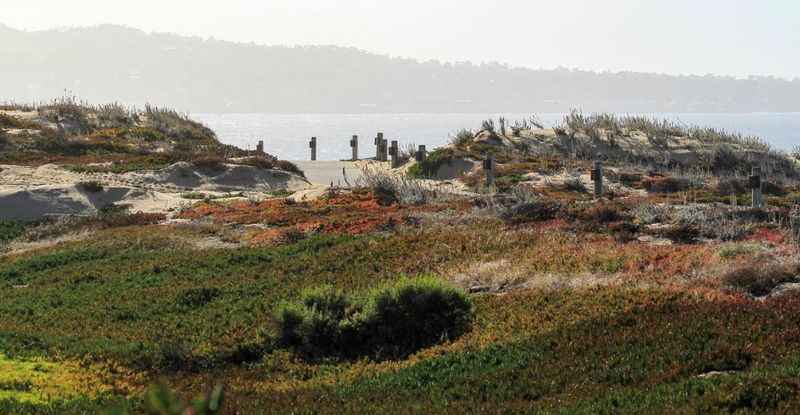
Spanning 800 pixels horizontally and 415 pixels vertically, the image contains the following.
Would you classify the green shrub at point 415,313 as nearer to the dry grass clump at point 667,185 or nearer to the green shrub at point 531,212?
the green shrub at point 531,212

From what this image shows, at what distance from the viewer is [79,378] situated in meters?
14.3

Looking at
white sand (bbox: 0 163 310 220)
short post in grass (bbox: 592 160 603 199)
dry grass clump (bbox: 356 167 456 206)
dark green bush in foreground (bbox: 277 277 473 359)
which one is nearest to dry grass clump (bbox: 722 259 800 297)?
dark green bush in foreground (bbox: 277 277 473 359)

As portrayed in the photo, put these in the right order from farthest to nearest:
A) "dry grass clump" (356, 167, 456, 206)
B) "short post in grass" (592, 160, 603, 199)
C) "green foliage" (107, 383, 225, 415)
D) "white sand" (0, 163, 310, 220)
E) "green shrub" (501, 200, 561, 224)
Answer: "white sand" (0, 163, 310, 220)
"dry grass clump" (356, 167, 456, 206)
"short post in grass" (592, 160, 603, 199)
"green shrub" (501, 200, 561, 224)
"green foliage" (107, 383, 225, 415)

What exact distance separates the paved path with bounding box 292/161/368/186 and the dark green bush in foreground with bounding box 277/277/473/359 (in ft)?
86.0

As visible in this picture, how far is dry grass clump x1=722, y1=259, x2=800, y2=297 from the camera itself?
55.2ft

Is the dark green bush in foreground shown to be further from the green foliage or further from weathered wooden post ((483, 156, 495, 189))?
weathered wooden post ((483, 156, 495, 189))

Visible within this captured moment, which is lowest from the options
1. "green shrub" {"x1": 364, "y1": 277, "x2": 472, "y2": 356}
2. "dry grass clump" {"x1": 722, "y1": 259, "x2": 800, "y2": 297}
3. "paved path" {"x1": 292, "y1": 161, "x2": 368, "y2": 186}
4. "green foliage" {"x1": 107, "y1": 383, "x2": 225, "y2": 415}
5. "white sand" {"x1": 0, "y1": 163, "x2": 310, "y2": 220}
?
"paved path" {"x1": 292, "y1": 161, "x2": 368, "y2": 186}

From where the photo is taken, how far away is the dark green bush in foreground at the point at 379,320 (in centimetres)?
1639

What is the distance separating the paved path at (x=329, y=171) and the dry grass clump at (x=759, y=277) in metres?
27.1

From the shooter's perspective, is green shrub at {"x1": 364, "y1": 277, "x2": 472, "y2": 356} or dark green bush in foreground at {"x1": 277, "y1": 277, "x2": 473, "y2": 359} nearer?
dark green bush in foreground at {"x1": 277, "y1": 277, "x2": 473, "y2": 359}

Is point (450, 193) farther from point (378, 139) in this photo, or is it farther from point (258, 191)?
point (378, 139)

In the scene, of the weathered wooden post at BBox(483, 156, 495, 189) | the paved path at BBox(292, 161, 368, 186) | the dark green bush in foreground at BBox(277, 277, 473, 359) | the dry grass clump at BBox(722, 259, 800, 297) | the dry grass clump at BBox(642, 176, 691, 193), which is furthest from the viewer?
the paved path at BBox(292, 161, 368, 186)

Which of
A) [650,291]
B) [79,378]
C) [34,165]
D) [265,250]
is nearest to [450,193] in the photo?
[265,250]

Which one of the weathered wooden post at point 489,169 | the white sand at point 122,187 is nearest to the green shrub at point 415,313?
the weathered wooden post at point 489,169
